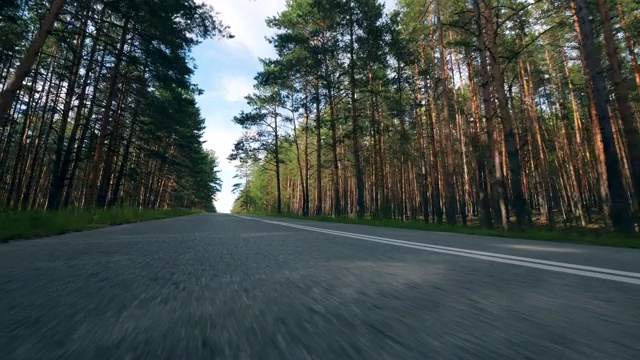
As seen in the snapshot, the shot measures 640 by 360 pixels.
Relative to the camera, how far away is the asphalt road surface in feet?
3.33

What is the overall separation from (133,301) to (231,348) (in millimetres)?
870

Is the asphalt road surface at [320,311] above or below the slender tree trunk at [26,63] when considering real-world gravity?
below

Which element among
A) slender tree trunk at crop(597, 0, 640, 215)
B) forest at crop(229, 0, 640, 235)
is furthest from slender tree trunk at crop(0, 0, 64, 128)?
slender tree trunk at crop(597, 0, 640, 215)

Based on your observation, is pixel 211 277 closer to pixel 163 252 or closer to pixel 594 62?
pixel 163 252

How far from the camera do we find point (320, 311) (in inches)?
56.1

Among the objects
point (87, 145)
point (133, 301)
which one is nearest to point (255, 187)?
point (87, 145)

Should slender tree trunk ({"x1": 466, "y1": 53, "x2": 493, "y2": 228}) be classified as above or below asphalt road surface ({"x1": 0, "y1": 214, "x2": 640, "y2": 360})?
above

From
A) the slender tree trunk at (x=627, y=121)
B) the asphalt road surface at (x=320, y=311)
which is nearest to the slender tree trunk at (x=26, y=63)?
the asphalt road surface at (x=320, y=311)

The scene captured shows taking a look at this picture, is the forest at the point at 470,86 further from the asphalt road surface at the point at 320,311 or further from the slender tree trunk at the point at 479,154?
the asphalt road surface at the point at 320,311

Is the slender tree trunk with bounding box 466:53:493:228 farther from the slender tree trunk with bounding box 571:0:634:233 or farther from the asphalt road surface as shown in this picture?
the asphalt road surface

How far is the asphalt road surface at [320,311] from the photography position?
1015mm

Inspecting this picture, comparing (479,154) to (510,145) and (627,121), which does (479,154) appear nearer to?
(510,145)

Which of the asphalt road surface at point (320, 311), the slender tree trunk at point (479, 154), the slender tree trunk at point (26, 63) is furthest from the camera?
the slender tree trunk at point (479, 154)

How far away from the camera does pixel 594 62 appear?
28.4 feet
